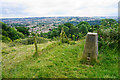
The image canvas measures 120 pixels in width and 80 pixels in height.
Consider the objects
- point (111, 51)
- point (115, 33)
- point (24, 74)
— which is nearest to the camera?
point (24, 74)

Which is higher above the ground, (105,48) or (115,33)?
(115,33)

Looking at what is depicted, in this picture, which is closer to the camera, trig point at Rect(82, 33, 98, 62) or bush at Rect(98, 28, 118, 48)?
trig point at Rect(82, 33, 98, 62)

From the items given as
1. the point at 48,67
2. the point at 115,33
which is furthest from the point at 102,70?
the point at 115,33

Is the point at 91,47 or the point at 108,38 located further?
the point at 108,38

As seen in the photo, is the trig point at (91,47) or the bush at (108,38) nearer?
the trig point at (91,47)

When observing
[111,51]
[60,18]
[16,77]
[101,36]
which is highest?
[60,18]

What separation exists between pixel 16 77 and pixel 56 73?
168 cm

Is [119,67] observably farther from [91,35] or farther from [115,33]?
[115,33]

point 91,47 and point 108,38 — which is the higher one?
point 108,38

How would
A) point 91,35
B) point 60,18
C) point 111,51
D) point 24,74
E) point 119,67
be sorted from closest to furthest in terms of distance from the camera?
point 24,74
point 119,67
point 91,35
point 111,51
point 60,18

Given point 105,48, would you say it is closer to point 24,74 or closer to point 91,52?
point 91,52

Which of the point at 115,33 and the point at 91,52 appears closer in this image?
the point at 91,52

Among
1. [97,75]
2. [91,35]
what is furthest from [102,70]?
[91,35]

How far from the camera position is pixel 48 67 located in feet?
14.8
